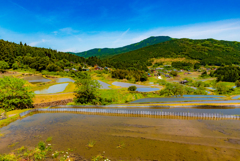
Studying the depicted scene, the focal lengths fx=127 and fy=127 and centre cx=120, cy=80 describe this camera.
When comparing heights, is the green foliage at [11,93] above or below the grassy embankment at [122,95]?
above

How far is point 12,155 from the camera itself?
51.9 feet

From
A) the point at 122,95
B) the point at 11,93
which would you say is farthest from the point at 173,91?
the point at 11,93

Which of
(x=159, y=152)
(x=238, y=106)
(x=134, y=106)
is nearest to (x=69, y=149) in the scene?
(x=159, y=152)

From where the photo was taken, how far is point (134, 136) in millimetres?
21391

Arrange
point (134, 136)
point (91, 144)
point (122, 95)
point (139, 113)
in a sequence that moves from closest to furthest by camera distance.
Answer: point (91, 144) < point (134, 136) < point (139, 113) < point (122, 95)

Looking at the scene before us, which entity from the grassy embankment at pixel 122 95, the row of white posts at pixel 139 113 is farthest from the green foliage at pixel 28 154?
the grassy embankment at pixel 122 95

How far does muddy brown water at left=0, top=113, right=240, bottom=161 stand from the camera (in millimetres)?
17109

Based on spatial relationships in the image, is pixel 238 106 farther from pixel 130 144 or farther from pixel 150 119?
pixel 130 144

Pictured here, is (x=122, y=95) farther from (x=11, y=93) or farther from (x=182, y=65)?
(x=182, y=65)

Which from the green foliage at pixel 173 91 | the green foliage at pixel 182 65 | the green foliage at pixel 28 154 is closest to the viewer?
the green foliage at pixel 28 154

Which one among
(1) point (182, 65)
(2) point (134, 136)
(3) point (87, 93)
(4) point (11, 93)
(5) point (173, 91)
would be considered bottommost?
(2) point (134, 136)

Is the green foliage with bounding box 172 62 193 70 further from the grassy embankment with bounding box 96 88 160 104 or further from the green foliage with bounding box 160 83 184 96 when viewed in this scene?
the grassy embankment with bounding box 96 88 160 104

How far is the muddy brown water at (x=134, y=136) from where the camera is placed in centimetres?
1711

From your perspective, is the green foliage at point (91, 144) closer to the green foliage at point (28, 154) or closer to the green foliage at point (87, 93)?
the green foliage at point (28, 154)
